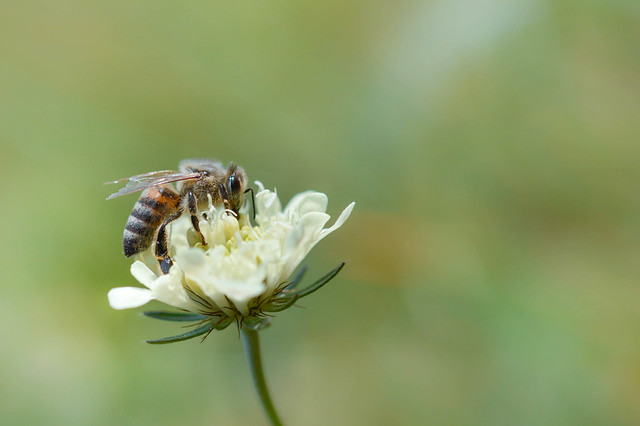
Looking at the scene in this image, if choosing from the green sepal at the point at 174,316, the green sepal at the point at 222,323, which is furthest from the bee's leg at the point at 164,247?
the green sepal at the point at 222,323

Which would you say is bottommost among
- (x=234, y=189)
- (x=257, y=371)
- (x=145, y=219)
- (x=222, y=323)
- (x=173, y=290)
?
(x=257, y=371)

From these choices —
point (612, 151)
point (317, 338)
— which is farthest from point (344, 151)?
point (612, 151)

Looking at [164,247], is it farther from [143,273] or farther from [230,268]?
[230,268]

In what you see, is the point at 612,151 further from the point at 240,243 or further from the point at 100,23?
the point at 100,23

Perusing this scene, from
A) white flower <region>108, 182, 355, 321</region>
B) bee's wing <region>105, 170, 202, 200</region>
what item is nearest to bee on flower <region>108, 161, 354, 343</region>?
white flower <region>108, 182, 355, 321</region>

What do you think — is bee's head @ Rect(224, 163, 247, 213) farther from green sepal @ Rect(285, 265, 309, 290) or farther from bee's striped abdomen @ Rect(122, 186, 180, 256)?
green sepal @ Rect(285, 265, 309, 290)

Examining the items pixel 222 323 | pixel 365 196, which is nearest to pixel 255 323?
pixel 222 323
